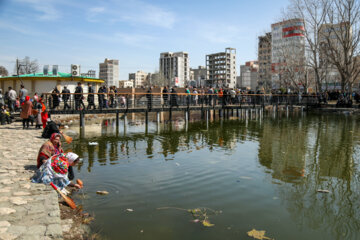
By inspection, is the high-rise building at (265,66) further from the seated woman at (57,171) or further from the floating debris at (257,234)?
the floating debris at (257,234)

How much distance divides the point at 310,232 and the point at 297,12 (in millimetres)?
39148

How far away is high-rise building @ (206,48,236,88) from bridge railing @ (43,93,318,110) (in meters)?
107

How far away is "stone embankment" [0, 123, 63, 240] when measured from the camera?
14.7 ft

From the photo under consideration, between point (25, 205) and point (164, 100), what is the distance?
725 inches

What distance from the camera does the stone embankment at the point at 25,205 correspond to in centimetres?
448

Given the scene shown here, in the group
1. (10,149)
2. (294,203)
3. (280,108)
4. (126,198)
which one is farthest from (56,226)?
(280,108)

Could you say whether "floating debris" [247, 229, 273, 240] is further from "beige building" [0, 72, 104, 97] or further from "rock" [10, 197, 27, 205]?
"beige building" [0, 72, 104, 97]

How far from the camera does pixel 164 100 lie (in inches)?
929

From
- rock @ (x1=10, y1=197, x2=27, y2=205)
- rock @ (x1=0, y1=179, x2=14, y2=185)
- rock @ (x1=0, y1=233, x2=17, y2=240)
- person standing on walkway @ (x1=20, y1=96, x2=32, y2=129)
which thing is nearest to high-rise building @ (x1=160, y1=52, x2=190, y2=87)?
person standing on walkway @ (x1=20, y1=96, x2=32, y2=129)

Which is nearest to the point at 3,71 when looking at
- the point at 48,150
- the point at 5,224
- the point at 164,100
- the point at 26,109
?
the point at 164,100

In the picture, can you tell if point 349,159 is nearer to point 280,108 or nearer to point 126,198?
point 126,198

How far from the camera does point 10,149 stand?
35.2ft

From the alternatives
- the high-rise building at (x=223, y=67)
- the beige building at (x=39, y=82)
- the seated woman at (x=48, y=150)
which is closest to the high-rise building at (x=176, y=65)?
the high-rise building at (x=223, y=67)

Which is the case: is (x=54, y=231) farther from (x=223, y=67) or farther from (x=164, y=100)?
(x=223, y=67)
